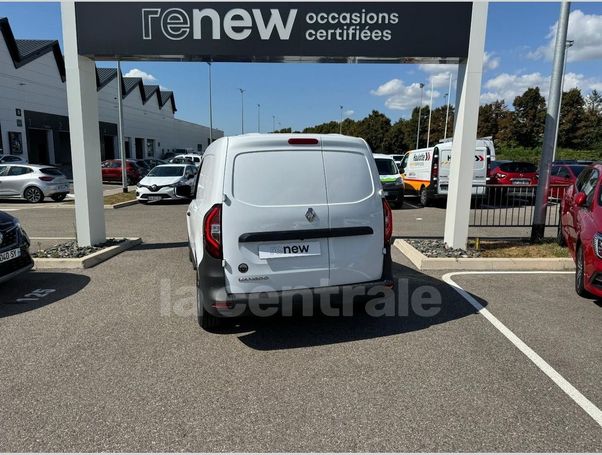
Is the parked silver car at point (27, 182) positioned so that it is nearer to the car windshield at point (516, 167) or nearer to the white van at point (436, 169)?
the white van at point (436, 169)

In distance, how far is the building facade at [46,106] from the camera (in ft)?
106

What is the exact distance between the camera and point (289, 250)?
3846 millimetres

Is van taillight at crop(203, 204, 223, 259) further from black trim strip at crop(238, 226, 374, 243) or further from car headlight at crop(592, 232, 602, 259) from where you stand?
car headlight at crop(592, 232, 602, 259)

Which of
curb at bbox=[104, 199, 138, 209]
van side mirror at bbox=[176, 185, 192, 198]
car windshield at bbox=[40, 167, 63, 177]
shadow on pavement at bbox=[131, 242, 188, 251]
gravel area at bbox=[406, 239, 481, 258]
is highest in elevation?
van side mirror at bbox=[176, 185, 192, 198]

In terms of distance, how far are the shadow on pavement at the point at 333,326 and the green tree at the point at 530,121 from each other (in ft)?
234

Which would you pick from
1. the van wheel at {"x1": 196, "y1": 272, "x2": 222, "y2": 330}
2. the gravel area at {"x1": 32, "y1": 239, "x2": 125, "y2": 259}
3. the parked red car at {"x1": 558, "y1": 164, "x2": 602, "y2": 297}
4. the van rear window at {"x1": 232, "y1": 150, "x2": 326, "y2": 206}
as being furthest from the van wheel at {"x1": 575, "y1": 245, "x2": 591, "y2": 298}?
the gravel area at {"x1": 32, "y1": 239, "x2": 125, "y2": 259}

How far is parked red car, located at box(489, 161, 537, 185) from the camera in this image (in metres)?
17.0

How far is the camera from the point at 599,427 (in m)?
2.78

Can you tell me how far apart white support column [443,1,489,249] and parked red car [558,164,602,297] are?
5.05 ft

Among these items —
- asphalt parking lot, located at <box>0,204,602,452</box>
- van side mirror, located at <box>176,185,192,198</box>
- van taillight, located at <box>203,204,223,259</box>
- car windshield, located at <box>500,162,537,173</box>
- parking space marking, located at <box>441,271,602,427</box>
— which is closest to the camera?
asphalt parking lot, located at <box>0,204,602,452</box>

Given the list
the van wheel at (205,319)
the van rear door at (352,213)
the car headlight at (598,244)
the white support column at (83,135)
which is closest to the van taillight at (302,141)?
the van rear door at (352,213)

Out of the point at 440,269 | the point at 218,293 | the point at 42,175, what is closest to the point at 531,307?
the point at 440,269

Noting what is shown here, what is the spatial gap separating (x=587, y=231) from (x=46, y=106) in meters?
42.6

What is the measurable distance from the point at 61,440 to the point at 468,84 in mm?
6999
